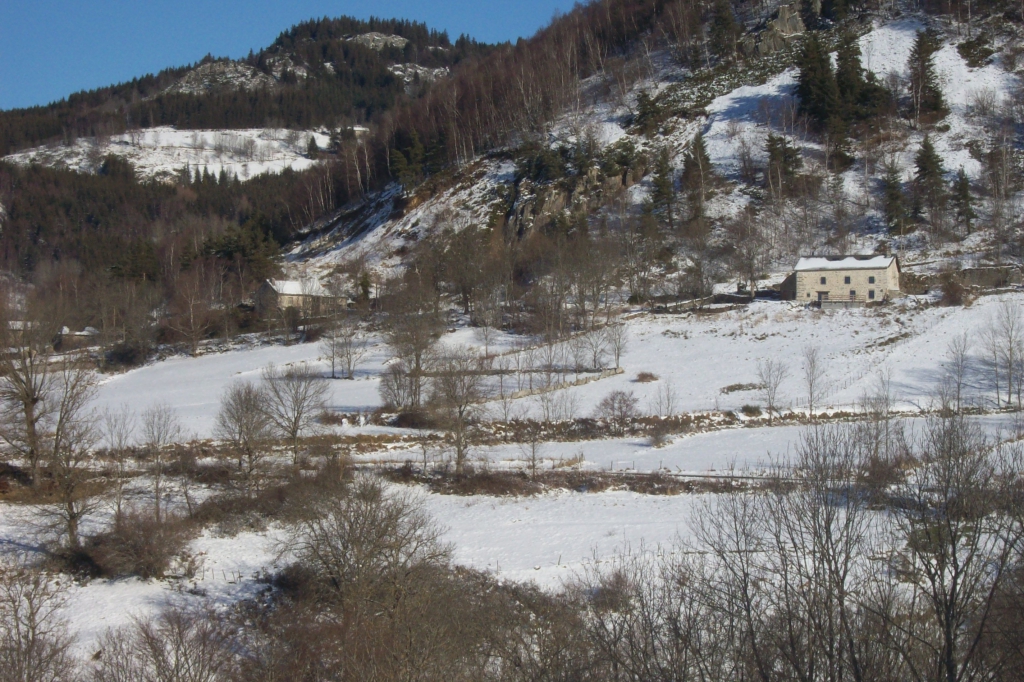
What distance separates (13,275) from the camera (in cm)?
10169

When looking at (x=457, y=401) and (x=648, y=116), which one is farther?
(x=648, y=116)

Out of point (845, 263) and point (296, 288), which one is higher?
point (296, 288)

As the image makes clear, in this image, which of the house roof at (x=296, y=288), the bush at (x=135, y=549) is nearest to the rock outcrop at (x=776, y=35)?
the house roof at (x=296, y=288)

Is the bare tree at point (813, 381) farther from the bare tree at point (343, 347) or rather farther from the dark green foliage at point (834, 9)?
the dark green foliage at point (834, 9)

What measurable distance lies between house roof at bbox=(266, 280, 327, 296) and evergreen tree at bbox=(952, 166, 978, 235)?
6163 centimetres

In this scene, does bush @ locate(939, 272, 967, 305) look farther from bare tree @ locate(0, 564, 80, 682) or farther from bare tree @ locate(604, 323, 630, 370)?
bare tree @ locate(0, 564, 80, 682)

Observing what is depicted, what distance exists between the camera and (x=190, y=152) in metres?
171

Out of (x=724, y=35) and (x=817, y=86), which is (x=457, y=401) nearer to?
(x=817, y=86)

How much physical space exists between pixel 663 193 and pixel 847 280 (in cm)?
2370

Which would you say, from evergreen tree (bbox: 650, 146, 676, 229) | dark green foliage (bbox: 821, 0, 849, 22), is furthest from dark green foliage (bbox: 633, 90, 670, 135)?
dark green foliage (bbox: 821, 0, 849, 22)

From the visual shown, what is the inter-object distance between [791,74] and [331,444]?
83648 mm

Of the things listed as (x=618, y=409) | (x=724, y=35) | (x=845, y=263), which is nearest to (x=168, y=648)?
(x=618, y=409)

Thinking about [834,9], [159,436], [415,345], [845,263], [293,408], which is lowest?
[159,436]

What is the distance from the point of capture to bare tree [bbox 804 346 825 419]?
125ft
